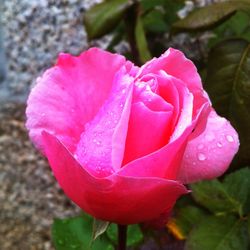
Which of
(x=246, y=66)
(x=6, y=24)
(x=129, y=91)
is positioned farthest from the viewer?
(x=6, y=24)

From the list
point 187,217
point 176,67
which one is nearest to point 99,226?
point 176,67

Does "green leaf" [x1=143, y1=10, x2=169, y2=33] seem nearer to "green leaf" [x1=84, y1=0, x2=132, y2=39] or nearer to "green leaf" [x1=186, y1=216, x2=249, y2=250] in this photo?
"green leaf" [x1=84, y1=0, x2=132, y2=39]

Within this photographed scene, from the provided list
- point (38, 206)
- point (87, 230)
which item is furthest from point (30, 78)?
point (87, 230)

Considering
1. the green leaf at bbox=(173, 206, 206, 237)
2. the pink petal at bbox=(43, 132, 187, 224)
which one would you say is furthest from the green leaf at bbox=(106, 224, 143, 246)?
the pink petal at bbox=(43, 132, 187, 224)

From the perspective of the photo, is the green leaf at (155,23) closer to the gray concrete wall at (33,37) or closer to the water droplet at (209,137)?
the water droplet at (209,137)

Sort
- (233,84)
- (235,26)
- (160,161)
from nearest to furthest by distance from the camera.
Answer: (160,161)
(233,84)
(235,26)

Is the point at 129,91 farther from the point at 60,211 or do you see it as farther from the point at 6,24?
the point at 6,24

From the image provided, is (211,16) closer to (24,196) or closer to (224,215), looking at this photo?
(224,215)
